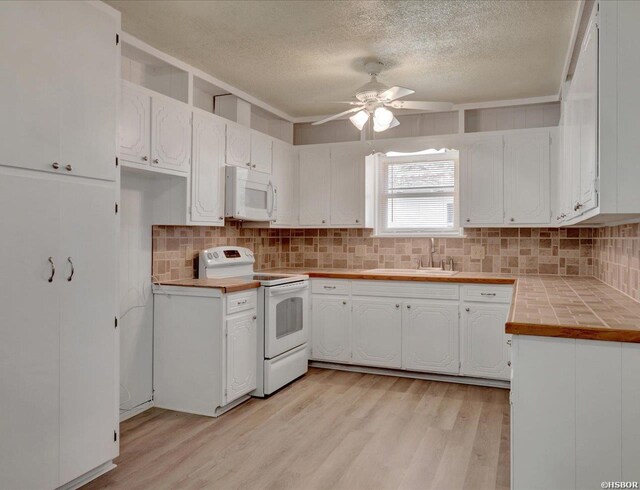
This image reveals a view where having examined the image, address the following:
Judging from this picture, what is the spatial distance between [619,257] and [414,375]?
1978 millimetres

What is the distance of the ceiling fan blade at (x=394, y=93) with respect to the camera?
3.19 meters

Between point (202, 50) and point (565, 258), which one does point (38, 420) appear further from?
point (565, 258)

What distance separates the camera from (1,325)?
79.2 inches

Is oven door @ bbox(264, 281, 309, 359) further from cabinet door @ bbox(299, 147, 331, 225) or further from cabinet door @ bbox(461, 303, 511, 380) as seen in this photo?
cabinet door @ bbox(461, 303, 511, 380)

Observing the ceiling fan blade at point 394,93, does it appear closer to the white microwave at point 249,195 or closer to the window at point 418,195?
the white microwave at point 249,195

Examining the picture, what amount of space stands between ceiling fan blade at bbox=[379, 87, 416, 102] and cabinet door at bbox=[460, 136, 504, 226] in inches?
52.6

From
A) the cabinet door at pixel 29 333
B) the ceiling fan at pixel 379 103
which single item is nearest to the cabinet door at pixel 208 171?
the ceiling fan at pixel 379 103

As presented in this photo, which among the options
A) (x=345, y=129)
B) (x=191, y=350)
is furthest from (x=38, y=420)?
(x=345, y=129)

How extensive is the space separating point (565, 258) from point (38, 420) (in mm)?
4127

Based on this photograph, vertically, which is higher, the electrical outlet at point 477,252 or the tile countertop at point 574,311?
the electrical outlet at point 477,252

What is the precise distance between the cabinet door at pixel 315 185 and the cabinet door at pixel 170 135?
1715 millimetres

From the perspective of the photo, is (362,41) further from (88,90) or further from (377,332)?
(377,332)

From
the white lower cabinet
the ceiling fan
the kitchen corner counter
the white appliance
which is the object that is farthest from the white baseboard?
the ceiling fan

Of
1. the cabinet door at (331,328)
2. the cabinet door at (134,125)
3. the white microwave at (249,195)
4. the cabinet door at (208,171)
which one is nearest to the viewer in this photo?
the cabinet door at (134,125)
